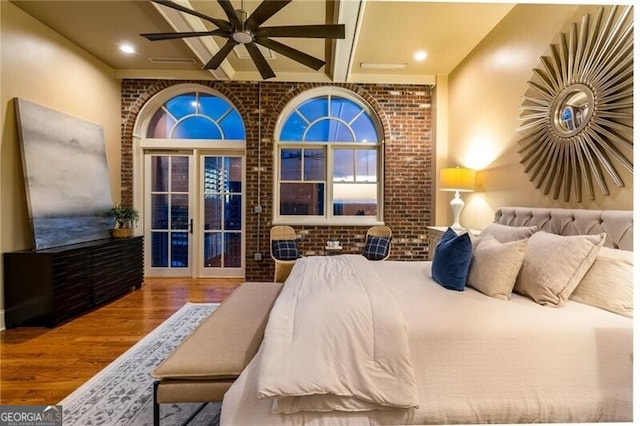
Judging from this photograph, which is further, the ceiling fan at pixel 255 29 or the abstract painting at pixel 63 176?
the abstract painting at pixel 63 176

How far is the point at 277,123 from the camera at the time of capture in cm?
478

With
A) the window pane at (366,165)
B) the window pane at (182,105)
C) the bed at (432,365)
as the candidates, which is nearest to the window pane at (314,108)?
the window pane at (366,165)

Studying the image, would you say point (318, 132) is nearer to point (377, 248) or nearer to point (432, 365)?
point (377, 248)

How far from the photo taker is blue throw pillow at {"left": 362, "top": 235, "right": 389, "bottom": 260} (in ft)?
14.4

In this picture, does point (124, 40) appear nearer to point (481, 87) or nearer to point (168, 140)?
point (168, 140)

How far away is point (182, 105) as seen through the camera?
4902 mm

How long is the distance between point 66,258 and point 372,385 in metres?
3.40

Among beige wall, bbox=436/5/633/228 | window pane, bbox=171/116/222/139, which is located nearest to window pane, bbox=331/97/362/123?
beige wall, bbox=436/5/633/228

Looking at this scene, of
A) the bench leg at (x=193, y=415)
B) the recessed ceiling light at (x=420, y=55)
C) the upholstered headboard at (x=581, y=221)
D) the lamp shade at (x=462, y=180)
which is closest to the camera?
the bench leg at (x=193, y=415)

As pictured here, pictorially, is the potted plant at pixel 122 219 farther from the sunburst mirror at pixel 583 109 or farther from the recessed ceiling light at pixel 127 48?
→ the sunburst mirror at pixel 583 109

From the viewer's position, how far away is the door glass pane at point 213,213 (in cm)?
503

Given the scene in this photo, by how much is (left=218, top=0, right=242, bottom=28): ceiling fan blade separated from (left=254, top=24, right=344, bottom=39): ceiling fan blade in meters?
0.16

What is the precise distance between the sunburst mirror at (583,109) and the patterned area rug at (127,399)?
3.01 metres

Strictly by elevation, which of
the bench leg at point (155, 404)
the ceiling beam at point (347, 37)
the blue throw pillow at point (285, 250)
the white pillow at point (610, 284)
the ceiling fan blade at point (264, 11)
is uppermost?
the ceiling beam at point (347, 37)
